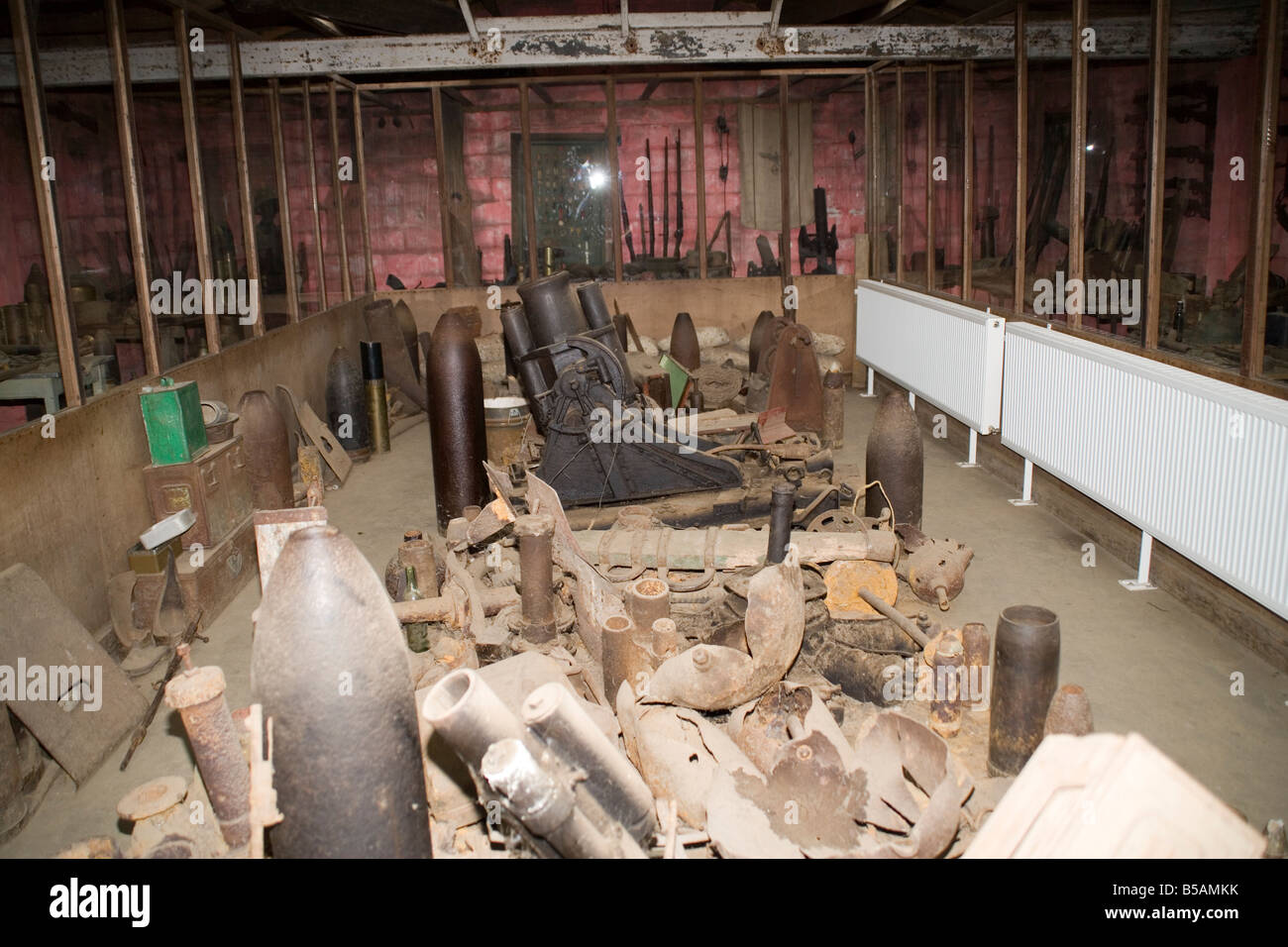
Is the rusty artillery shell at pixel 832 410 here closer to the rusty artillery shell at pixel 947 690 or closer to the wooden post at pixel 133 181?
the rusty artillery shell at pixel 947 690

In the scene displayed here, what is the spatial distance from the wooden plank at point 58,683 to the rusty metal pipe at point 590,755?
2421 millimetres

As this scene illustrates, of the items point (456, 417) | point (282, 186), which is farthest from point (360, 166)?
point (456, 417)

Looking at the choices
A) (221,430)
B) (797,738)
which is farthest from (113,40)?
(797,738)

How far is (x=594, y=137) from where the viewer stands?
12.6 m

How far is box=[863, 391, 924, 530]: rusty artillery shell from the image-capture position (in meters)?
5.18

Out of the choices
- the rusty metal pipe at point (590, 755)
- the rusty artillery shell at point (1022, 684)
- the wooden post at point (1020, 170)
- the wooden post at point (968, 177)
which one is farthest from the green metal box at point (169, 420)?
the wooden post at point (968, 177)

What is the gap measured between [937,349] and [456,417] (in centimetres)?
407

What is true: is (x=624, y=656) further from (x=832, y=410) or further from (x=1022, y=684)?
(x=832, y=410)

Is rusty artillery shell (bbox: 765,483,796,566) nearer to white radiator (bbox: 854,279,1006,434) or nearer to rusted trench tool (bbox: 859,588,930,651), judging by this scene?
rusted trench tool (bbox: 859,588,930,651)

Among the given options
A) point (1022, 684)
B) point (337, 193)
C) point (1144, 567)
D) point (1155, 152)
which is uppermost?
point (337, 193)

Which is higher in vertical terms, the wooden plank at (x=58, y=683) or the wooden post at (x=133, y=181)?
the wooden post at (x=133, y=181)

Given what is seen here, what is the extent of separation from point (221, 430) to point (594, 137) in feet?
27.9

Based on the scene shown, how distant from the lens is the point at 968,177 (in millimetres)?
7633

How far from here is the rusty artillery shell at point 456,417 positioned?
5.68 metres
